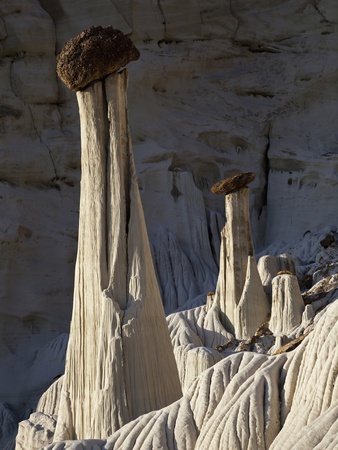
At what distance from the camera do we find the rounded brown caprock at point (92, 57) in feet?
44.6

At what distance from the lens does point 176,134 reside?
34375 mm

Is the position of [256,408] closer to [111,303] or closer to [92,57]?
[111,303]

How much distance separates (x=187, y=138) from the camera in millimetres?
34438

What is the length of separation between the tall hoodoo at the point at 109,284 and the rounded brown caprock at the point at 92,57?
0.01m

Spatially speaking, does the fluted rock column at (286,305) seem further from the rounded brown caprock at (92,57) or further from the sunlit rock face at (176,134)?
the sunlit rock face at (176,134)

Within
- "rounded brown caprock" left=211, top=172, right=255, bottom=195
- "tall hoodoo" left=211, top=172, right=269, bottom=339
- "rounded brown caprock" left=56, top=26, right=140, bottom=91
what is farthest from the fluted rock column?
"rounded brown caprock" left=56, top=26, right=140, bottom=91

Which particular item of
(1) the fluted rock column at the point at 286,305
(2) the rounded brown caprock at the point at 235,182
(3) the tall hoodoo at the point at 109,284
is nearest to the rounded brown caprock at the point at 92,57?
(3) the tall hoodoo at the point at 109,284

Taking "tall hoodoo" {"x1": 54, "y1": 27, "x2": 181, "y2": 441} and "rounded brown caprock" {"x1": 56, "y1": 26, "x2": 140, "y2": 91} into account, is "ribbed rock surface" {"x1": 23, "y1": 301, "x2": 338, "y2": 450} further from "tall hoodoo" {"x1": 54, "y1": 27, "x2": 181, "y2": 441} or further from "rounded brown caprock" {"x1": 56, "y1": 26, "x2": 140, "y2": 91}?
"rounded brown caprock" {"x1": 56, "y1": 26, "x2": 140, "y2": 91}

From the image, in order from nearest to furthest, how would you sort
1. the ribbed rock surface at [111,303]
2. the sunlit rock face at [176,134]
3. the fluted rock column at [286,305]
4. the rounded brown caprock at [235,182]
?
the ribbed rock surface at [111,303], the fluted rock column at [286,305], the rounded brown caprock at [235,182], the sunlit rock face at [176,134]

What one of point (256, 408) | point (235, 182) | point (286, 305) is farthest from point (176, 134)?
point (256, 408)

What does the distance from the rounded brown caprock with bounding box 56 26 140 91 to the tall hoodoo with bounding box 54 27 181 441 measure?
1cm

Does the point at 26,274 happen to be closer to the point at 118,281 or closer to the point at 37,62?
the point at 37,62

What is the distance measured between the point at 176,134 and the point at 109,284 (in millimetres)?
21629

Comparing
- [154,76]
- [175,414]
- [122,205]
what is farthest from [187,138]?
[175,414]
